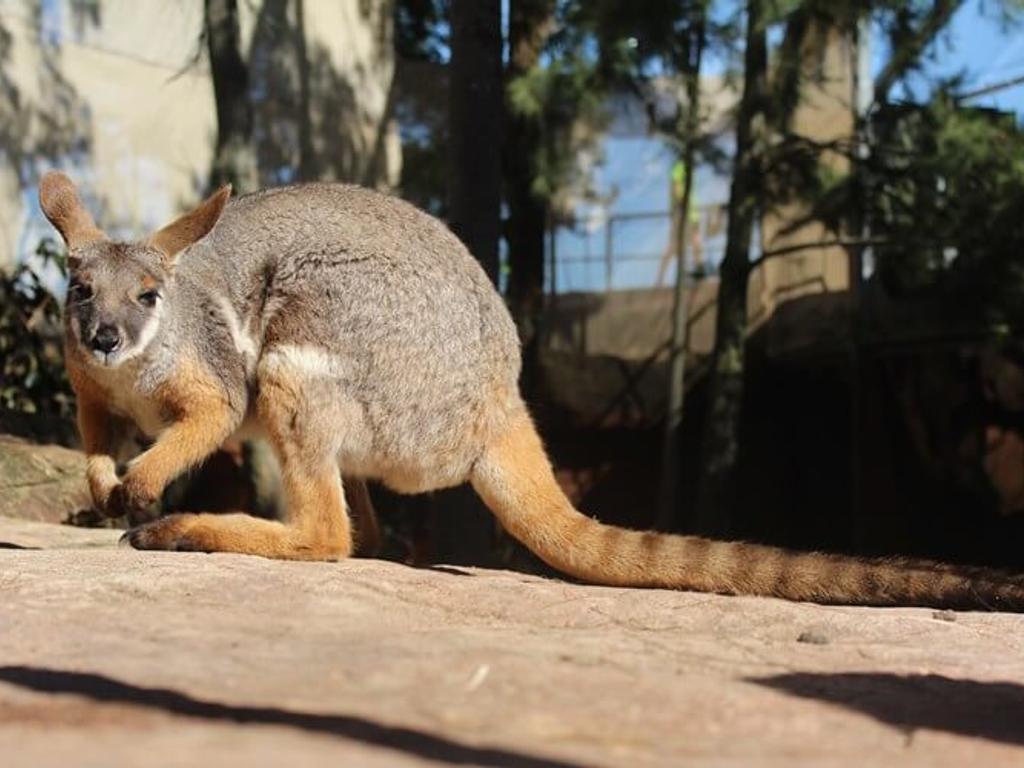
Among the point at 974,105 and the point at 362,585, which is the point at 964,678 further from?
the point at 974,105

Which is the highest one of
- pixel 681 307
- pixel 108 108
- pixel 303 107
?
pixel 303 107

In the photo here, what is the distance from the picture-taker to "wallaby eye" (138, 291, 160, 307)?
5.49m

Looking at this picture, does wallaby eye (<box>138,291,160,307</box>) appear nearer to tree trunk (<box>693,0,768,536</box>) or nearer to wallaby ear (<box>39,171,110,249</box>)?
wallaby ear (<box>39,171,110,249</box>)

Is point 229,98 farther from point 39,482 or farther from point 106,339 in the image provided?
point 106,339

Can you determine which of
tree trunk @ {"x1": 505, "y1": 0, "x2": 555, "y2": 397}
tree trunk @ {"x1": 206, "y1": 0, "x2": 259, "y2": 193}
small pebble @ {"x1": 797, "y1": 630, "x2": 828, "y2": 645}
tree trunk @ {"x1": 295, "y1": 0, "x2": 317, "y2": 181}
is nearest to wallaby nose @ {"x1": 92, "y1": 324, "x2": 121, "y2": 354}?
small pebble @ {"x1": 797, "y1": 630, "x2": 828, "y2": 645}

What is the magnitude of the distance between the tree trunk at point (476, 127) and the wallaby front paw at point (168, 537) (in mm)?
3850

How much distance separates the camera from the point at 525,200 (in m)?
13.1

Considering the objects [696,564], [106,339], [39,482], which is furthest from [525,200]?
[696,564]

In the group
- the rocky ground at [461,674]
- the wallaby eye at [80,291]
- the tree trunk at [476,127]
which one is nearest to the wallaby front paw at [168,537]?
the rocky ground at [461,674]

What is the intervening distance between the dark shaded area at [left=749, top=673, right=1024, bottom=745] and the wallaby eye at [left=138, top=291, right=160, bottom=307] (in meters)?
3.38

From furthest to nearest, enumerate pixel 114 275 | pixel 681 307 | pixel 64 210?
1. pixel 681 307
2. pixel 64 210
3. pixel 114 275

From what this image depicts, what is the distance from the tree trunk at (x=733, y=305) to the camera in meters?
11.3

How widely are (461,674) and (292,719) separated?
1.90 ft

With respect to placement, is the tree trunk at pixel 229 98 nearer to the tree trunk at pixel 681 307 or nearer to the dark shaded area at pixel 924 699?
the tree trunk at pixel 681 307
